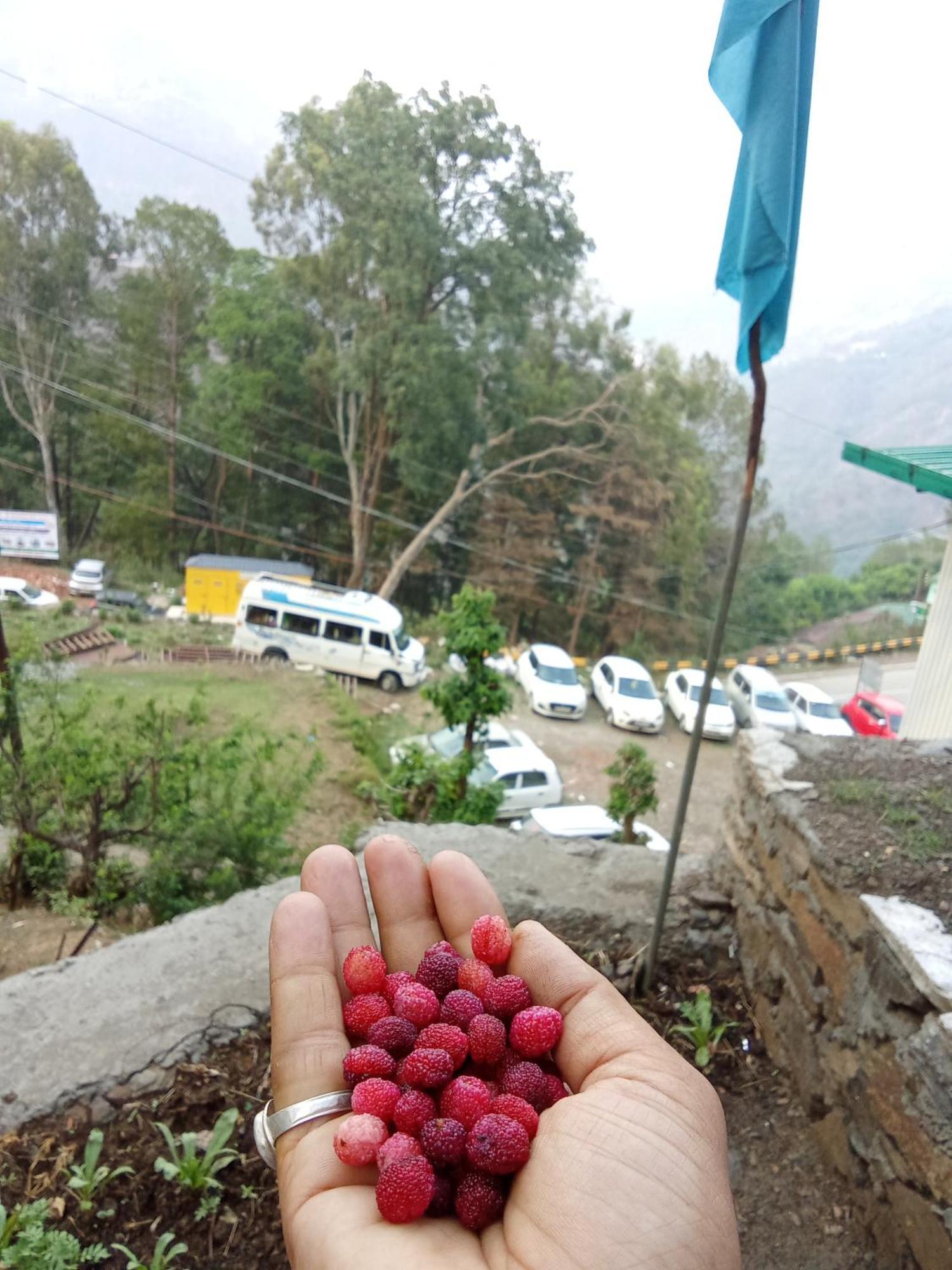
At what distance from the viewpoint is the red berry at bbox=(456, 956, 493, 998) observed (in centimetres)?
85

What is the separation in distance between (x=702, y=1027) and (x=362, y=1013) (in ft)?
2.30

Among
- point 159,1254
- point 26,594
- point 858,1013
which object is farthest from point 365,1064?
point 26,594

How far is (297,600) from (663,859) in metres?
1.67

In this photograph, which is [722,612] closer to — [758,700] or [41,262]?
[758,700]

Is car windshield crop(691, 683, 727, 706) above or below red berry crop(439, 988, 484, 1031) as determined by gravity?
above

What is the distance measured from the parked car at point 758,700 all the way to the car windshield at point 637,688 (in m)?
0.30

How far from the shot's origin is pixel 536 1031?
77 centimetres

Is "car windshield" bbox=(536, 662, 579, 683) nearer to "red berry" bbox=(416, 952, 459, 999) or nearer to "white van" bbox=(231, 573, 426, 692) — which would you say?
"white van" bbox=(231, 573, 426, 692)

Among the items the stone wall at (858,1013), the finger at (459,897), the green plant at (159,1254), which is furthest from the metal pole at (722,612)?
the green plant at (159,1254)

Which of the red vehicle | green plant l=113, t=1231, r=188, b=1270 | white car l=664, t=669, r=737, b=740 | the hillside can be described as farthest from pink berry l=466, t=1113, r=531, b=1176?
the red vehicle

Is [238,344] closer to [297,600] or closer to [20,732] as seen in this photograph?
[297,600]

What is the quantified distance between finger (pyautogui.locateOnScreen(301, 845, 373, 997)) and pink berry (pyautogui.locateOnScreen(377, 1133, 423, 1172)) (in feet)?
0.86

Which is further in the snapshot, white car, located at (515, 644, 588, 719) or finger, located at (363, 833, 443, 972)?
white car, located at (515, 644, 588, 719)

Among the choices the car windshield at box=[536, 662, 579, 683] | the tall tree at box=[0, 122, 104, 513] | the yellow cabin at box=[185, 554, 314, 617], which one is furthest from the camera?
the car windshield at box=[536, 662, 579, 683]
